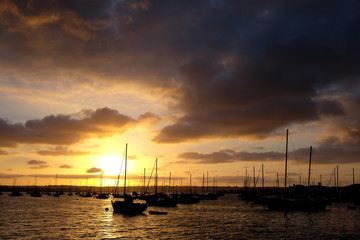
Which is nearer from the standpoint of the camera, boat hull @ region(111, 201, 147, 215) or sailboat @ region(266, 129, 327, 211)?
boat hull @ region(111, 201, 147, 215)

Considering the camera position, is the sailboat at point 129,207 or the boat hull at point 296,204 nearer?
the sailboat at point 129,207

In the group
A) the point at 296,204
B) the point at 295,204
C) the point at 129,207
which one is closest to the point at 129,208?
the point at 129,207

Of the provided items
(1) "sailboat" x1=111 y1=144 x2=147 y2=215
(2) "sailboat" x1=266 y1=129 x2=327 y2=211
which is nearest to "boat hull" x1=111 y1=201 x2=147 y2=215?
(1) "sailboat" x1=111 y1=144 x2=147 y2=215

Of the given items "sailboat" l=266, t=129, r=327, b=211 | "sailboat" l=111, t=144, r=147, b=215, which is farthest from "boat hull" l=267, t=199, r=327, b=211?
"sailboat" l=111, t=144, r=147, b=215

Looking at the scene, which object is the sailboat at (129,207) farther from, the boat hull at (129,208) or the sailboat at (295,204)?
the sailboat at (295,204)

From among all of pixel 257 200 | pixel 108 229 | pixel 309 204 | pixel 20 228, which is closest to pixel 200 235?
pixel 108 229

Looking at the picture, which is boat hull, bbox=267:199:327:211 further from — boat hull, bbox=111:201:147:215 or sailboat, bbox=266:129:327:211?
boat hull, bbox=111:201:147:215

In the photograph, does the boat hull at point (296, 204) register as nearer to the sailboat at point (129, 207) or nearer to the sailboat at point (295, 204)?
the sailboat at point (295, 204)

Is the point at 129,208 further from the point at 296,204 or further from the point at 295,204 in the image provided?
the point at 296,204

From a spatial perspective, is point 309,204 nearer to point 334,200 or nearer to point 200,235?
point 200,235

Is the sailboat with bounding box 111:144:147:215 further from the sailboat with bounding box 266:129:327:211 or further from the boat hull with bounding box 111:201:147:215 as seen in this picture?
the sailboat with bounding box 266:129:327:211

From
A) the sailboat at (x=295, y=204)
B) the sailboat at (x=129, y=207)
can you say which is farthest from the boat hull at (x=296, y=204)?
the sailboat at (x=129, y=207)

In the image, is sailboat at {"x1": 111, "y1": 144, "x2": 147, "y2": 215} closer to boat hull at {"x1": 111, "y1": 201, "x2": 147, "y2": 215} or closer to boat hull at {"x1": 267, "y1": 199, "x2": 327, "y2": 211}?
boat hull at {"x1": 111, "y1": 201, "x2": 147, "y2": 215}

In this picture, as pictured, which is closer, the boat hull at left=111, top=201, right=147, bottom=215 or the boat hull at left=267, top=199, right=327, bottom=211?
the boat hull at left=111, top=201, right=147, bottom=215
